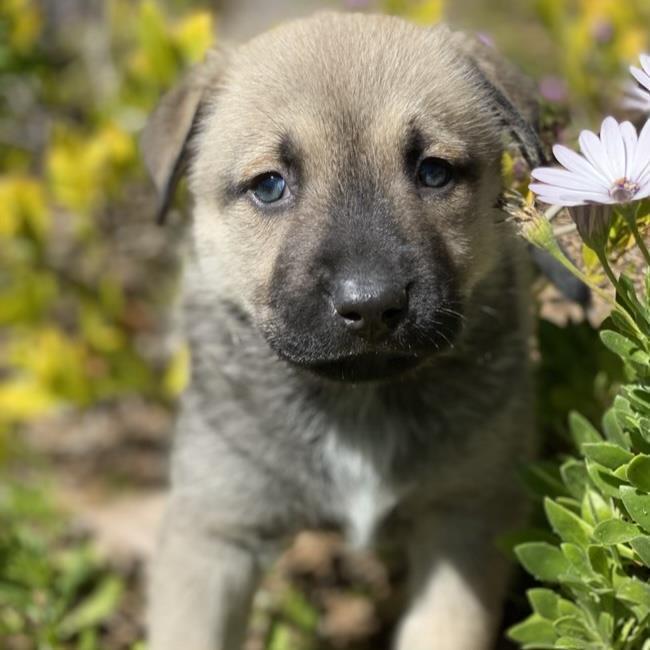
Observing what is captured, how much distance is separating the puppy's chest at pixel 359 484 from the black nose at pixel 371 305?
0.71 m

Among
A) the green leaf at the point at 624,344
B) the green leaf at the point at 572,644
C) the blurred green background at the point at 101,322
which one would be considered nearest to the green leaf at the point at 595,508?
the green leaf at the point at 572,644

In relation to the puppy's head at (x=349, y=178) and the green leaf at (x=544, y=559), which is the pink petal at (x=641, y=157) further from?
the green leaf at (x=544, y=559)

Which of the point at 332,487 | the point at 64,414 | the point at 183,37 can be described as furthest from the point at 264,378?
the point at 64,414

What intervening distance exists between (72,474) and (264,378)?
1932 millimetres

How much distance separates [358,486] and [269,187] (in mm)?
843

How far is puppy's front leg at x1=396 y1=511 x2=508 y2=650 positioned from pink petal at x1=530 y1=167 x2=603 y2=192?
125cm

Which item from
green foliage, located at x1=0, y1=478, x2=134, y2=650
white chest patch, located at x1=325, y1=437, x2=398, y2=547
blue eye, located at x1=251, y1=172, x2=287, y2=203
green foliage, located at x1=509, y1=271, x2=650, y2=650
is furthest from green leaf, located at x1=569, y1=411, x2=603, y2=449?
green foliage, located at x1=0, y1=478, x2=134, y2=650

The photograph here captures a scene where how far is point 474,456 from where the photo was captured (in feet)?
9.39

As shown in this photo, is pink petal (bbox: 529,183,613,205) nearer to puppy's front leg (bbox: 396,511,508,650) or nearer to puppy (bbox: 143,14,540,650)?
puppy (bbox: 143,14,540,650)

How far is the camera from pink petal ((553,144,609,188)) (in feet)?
6.30

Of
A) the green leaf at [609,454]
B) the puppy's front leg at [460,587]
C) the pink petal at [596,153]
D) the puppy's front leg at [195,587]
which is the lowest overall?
the puppy's front leg at [195,587]

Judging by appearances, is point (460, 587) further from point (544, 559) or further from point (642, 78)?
point (642, 78)

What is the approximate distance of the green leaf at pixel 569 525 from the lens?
2.27 metres

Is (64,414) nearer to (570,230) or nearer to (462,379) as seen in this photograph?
(462,379)
